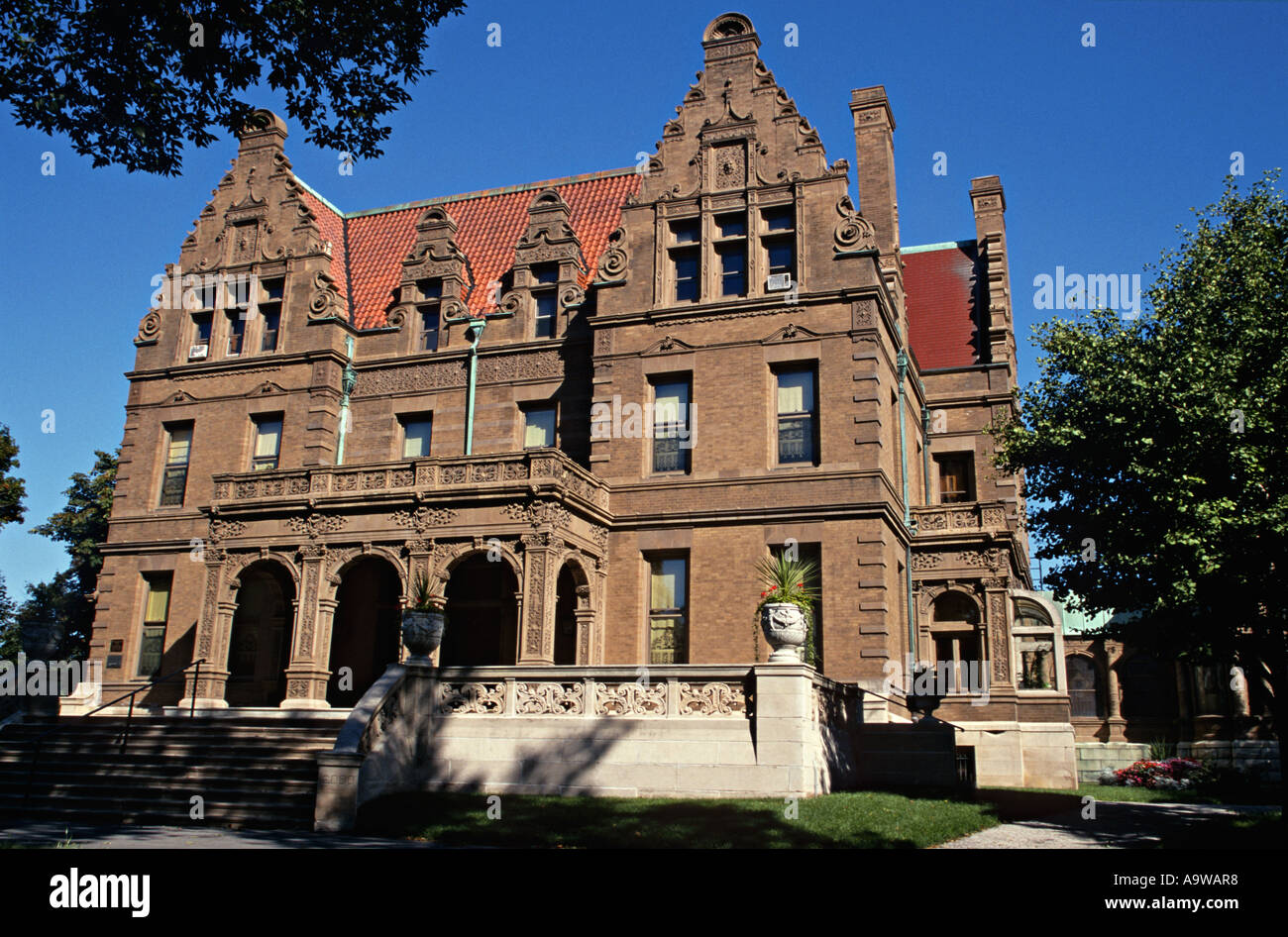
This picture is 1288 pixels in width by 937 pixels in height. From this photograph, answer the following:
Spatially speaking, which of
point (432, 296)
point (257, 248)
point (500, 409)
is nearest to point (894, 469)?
point (500, 409)

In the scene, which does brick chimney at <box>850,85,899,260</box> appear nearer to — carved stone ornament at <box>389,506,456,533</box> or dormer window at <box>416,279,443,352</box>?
dormer window at <box>416,279,443,352</box>

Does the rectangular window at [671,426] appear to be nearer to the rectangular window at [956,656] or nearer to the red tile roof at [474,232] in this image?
the red tile roof at [474,232]

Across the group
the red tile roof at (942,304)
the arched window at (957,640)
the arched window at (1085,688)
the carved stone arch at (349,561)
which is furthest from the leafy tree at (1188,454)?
the arched window at (1085,688)

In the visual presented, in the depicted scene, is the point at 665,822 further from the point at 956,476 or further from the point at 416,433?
the point at 956,476

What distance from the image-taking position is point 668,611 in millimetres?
23922

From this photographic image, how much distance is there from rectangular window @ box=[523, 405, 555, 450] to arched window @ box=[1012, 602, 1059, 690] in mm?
12593

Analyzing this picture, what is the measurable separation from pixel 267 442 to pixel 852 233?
16135 millimetres

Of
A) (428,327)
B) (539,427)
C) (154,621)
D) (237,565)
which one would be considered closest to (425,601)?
(237,565)

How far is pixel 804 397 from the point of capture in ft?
79.6

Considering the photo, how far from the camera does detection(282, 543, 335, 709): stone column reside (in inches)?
850

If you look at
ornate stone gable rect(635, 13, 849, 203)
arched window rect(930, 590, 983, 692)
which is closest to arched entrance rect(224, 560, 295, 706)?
ornate stone gable rect(635, 13, 849, 203)

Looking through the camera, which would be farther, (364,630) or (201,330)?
(201,330)

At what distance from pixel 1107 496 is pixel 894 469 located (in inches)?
257

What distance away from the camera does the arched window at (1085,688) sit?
44531mm
